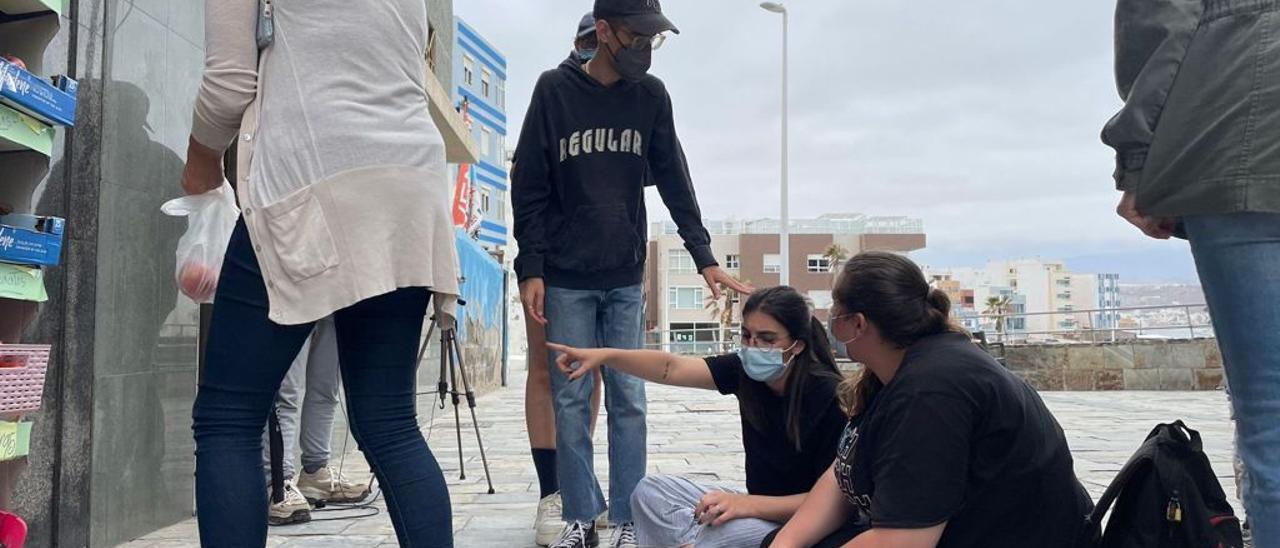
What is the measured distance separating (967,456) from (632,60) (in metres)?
1.75

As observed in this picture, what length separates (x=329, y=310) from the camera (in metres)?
1.69

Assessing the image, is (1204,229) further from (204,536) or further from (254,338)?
(204,536)

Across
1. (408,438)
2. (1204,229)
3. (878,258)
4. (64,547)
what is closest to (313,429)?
(64,547)

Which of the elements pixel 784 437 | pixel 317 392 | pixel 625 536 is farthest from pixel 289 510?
pixel 784 437

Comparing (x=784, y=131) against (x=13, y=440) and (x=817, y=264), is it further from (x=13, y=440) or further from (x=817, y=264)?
(x=817, y=264)

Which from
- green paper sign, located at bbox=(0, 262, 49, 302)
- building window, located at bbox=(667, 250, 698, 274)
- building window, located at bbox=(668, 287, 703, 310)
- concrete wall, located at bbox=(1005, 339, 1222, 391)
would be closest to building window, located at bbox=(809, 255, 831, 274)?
building window, located at bbox=(667, 250, 698, 274)

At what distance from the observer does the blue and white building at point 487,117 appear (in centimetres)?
2570

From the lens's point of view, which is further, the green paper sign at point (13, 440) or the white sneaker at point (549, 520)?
the white sneaker at point (549, 520)

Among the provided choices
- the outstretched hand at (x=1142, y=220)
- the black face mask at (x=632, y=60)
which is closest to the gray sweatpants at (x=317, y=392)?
the black face mask at (x=632, y=60)

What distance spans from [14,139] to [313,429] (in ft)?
7.31

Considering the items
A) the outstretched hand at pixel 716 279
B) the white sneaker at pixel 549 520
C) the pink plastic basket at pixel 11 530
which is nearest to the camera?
the pink plastic basket at pixel 11 530

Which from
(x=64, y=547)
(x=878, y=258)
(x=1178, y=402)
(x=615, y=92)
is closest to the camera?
(x=878, y=258)

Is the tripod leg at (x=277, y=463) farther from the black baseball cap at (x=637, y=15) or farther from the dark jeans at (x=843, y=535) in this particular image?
the dark jeans at (x=843, y=535)

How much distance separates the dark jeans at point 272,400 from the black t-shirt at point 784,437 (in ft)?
3.35
